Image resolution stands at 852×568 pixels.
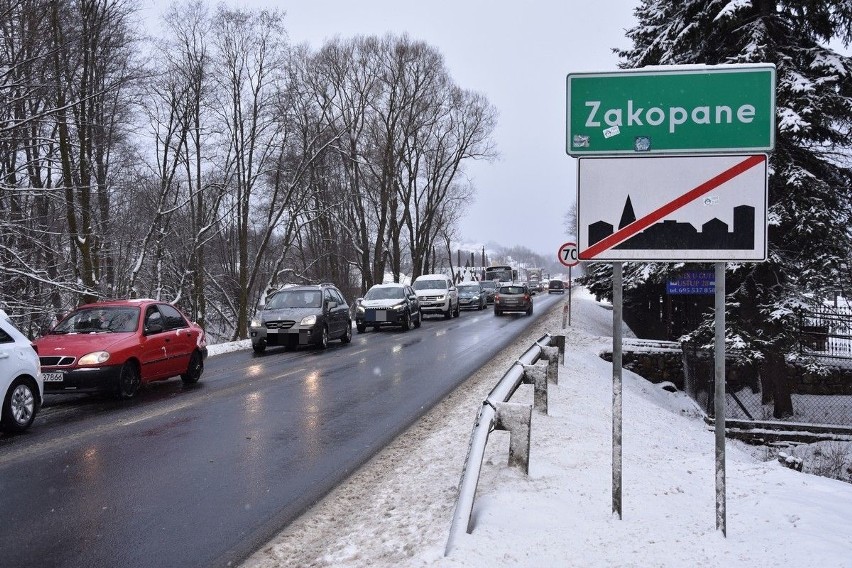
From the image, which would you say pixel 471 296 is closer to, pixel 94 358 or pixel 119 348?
pixel 119 348

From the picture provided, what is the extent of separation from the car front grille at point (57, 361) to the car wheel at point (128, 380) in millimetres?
692

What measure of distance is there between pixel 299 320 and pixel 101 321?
779 cm

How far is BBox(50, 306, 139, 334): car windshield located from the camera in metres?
10.9

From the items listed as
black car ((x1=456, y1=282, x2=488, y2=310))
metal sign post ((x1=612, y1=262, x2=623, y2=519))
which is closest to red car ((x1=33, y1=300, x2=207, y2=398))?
metal sign post ((x1=612, y1=262, x2=623, y2=519))

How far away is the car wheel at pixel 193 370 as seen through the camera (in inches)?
488

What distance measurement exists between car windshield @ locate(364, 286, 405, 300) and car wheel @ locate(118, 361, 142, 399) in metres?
15.9

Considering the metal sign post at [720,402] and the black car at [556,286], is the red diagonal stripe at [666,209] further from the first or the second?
the black car at [556,286]

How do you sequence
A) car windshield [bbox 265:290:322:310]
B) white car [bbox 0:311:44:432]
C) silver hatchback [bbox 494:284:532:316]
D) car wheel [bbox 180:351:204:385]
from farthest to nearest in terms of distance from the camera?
1. silver hatchback [bbox 494:284:532:316]
2. car windshield [bbox 265:290:322:310]
3. car wheel [bbox 180:351:204:385]
4. white car [bbox 0:311:44:432]

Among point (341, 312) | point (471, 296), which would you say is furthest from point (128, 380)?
point (471, 296)

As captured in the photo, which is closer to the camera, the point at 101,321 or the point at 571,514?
the point at 571,514

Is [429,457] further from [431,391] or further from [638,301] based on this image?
[638,301]

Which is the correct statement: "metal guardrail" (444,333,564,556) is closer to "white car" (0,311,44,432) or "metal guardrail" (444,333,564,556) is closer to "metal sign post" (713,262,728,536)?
"metal sign post" (713,262,728,536)

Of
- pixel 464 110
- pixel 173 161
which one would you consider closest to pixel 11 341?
pixel 173 161

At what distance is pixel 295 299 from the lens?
19.8 metres
